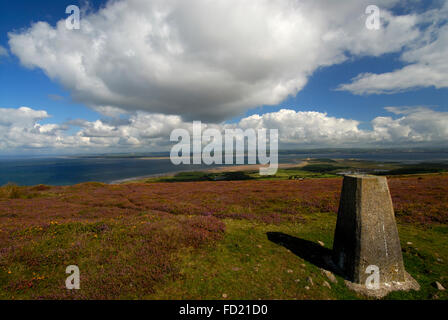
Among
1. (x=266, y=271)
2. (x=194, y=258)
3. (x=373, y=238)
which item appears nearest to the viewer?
(x=373, y=238)

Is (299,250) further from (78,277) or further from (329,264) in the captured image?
(78,277)

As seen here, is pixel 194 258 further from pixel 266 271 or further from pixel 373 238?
pixel 373 238

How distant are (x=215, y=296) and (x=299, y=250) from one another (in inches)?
243

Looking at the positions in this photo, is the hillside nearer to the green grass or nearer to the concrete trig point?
the green grass

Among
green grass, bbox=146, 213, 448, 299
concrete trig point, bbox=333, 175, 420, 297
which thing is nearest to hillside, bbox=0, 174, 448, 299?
green grass, bbox=146, 213, 448, 299

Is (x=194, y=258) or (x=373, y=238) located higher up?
(x=373, y=238)

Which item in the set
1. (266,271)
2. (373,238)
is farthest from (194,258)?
(373,238)

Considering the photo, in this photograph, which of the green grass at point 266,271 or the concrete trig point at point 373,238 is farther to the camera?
the concrete trig point at point 373,238

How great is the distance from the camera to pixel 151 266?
28.5 ft

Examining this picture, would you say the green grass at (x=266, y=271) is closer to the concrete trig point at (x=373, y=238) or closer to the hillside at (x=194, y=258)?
the hillside at (x=194, y=258)

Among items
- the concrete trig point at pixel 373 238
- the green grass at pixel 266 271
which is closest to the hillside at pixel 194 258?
the green grass at pixel 266 271

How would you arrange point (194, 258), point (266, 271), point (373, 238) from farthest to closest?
point (194, 258) < point (266, 271) < point (373, 238)

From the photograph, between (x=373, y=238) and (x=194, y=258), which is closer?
(x=373, y=238)
